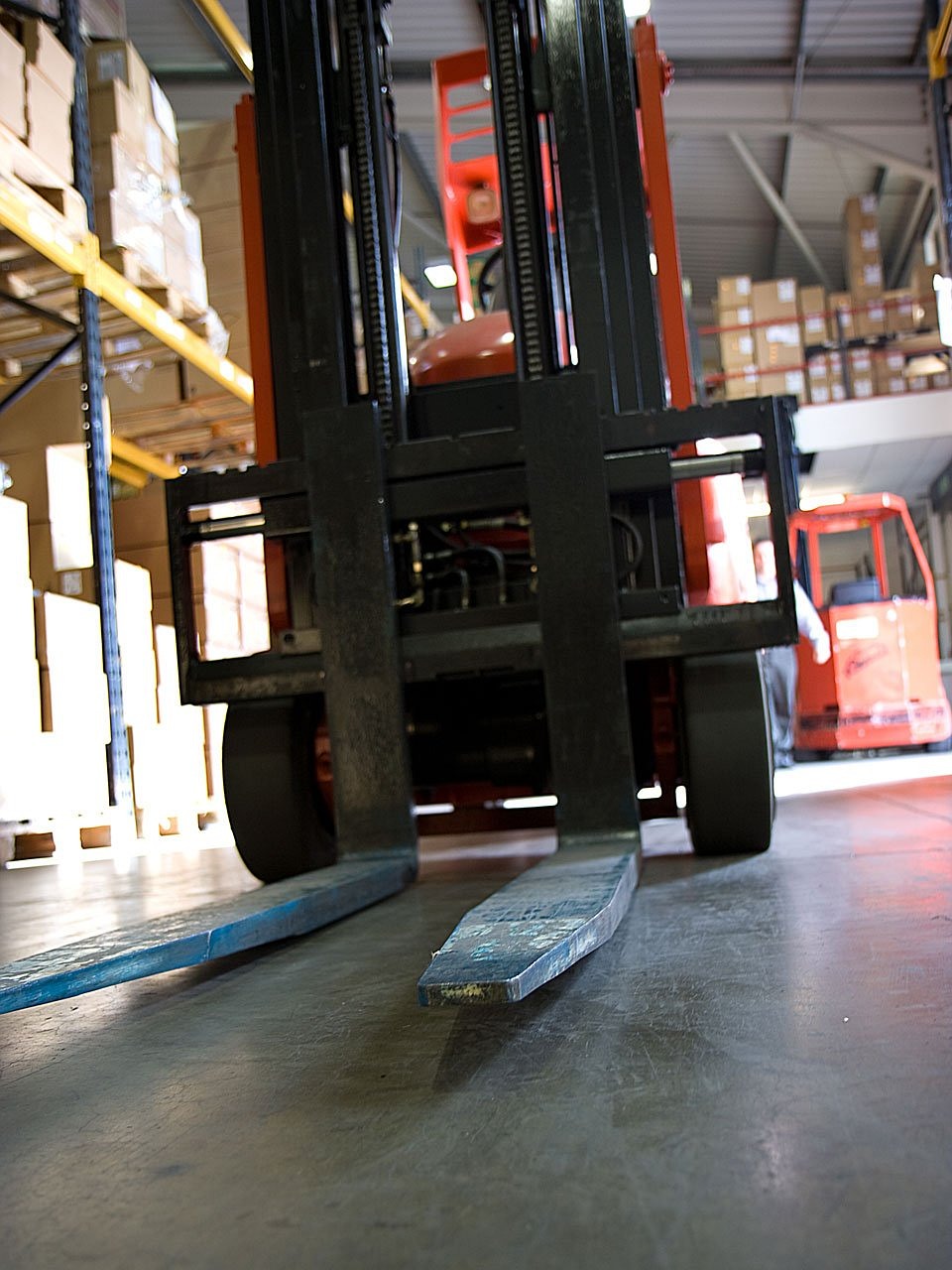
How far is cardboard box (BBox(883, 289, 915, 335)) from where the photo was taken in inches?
583

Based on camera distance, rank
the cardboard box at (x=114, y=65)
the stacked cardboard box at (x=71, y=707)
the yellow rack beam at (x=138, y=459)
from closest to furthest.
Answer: the stacked cardboard box at (x=71, y=707)
the cardboard box at (x=114, y=65)
the yellow rack beam at (x=138, y=459)

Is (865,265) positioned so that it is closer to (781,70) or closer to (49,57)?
(781,70)

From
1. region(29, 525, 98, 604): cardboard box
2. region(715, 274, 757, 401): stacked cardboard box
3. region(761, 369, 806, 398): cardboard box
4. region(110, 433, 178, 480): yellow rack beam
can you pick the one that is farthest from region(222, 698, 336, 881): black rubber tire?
region(715, 274, 757, 401): stacked cardboard box

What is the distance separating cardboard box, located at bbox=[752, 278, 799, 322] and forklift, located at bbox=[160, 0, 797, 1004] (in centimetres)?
1272

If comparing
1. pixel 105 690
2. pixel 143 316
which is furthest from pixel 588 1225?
pixel 143 316

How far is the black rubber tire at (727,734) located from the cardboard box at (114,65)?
17.1 feet

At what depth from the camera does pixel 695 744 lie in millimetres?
2758

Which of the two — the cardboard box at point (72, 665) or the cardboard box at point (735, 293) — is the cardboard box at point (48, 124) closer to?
the cardboard box at point (72, 665)

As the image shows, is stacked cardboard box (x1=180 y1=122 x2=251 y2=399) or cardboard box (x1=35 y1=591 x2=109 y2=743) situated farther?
stacked cardboard box (x1=180 y1=122 x2=251 y2=399)

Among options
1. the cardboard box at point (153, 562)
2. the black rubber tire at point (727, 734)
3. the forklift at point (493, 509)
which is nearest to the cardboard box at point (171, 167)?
the cardboard box at point (153, 562)

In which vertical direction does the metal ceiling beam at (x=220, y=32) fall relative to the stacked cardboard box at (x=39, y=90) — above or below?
above

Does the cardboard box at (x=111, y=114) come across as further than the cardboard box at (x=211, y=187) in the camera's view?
No

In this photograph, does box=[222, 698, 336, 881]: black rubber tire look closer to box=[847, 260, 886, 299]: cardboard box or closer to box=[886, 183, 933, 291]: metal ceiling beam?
box=[847, 260, 886, 299]: cardboard box

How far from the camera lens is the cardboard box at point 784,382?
1493 cm
